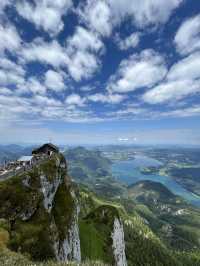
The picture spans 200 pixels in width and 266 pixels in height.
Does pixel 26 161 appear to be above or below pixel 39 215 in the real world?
above

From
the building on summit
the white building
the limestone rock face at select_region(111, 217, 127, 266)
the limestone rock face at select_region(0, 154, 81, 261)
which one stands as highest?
the building on summit

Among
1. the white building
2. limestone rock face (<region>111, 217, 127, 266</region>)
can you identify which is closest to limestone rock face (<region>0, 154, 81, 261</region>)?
the white building

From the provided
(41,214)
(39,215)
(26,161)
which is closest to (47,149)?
(26,161)

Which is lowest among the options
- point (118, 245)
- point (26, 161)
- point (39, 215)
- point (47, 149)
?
point (118, 245)

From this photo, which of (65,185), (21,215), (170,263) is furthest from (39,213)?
(170,263)

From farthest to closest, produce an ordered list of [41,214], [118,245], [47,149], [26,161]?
1. [118,245]
2. [47,149]
3. [26,161]
4. [41,214]

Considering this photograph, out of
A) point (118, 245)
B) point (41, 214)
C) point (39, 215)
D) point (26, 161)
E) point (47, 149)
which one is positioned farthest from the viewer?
point (118, 245)

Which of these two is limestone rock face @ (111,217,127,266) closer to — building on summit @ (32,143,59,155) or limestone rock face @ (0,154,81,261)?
limestone rock face @ (0,154,81,261)

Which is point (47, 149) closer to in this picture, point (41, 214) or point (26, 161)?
point (26, 161)

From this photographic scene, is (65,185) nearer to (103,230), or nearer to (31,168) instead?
(31,168)

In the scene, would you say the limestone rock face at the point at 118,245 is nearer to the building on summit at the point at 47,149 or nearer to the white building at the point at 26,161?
the building on summit at the point at 47,149

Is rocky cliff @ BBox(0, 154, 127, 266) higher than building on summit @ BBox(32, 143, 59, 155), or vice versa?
building on summit @ BBox(32, 143, 59, 155)
